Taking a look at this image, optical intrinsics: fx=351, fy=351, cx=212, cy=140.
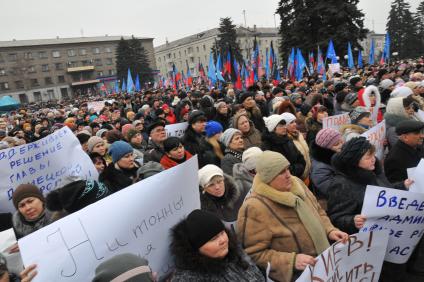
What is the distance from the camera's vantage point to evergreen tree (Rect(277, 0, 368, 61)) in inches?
1268

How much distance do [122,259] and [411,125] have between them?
10.8 feet

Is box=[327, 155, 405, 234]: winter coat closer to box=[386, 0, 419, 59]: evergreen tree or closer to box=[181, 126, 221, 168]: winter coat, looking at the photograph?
box=[181, 126, 221, 168]: winter coat

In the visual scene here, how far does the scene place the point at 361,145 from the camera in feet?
9.81

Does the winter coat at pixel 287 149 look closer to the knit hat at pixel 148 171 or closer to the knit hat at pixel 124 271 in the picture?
the knit hat at pixel 148 171

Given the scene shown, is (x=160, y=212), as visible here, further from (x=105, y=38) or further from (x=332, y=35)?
(x=105, y=38)

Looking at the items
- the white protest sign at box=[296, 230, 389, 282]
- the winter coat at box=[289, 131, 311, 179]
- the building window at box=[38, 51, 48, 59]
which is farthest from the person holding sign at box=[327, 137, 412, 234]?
the building window at box=[38, 51, 48, 59]

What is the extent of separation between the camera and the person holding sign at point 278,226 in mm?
2432

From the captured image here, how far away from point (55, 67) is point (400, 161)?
86137 millimetres

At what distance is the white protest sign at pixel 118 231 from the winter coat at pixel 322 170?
1244 mm

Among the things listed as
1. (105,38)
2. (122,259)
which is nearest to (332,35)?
(122,259)

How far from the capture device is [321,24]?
33.7m

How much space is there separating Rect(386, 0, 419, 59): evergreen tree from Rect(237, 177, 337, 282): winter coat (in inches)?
2222

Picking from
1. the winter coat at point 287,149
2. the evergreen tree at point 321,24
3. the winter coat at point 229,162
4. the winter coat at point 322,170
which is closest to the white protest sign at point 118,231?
the winter coat at point 229,162

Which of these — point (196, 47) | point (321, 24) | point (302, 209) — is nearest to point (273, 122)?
point (302, 209)
